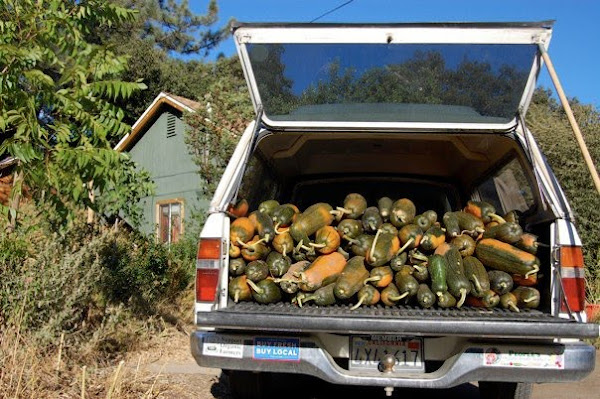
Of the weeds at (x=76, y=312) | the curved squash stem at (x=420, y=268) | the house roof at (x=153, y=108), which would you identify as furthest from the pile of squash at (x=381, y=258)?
the house roof at (x=153, y=108)

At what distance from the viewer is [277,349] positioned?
12.2ft

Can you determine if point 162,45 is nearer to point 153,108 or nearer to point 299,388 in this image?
point 153,108

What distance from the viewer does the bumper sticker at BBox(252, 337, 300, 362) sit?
3.71 meters

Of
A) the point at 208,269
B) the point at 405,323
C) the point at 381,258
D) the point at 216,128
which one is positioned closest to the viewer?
the point at 405,323

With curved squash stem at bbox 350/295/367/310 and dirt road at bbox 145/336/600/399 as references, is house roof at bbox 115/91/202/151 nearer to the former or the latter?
dirt road at bbox 145/336/600/399

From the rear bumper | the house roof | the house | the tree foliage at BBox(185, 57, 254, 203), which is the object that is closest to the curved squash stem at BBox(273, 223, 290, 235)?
the rear bumper

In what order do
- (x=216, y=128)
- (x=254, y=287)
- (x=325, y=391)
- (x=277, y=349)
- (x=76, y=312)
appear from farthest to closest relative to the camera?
(x=216, y=128), (x=76, y=312), (x=325, y=391), (x=254, y=287), (x=277, y=349)

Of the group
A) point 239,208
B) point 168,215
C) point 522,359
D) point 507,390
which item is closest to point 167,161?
point 168,215

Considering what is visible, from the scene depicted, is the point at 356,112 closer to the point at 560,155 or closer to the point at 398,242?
the point at 398,242

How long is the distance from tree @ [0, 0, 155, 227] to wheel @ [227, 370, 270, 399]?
1572mm

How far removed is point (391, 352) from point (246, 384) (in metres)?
1.20

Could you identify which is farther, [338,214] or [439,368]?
[338,214]

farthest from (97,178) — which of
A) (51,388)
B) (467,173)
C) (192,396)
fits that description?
(467,173)

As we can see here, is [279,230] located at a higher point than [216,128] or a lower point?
lower
